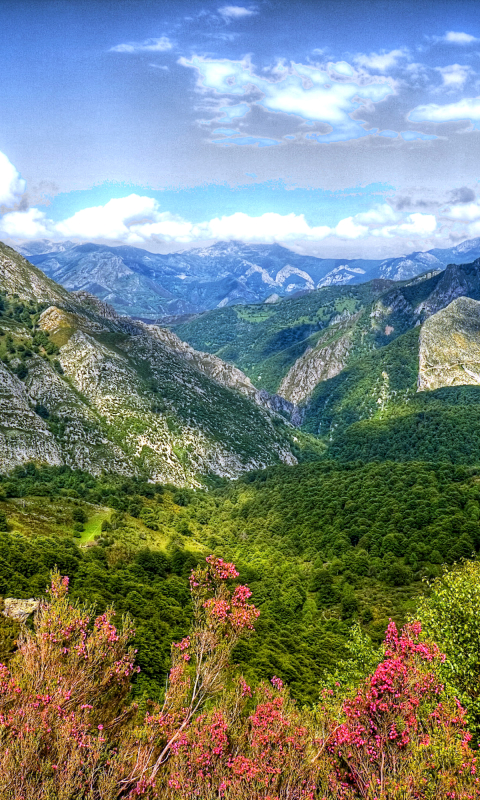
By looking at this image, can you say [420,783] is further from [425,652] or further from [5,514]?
[5,514]

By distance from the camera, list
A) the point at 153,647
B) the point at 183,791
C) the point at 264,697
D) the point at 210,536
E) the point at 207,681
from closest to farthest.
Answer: the point at 183,791
the point at 207,681
the point at 264,697
the point at 153,647
the point at 210,536

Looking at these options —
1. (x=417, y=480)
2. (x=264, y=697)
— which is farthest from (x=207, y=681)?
(x=417, y=480)

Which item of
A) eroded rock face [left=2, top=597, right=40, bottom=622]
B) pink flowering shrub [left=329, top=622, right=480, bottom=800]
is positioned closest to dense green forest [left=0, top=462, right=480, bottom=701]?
eroded rock face [left=2, top=597, right=40, bottom=622]

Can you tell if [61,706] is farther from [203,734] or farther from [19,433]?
Result: [19,433]

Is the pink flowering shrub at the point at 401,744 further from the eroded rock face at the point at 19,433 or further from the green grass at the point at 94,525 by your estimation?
the eroded rock face at the point at 19,433

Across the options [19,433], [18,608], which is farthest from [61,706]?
[19,433]

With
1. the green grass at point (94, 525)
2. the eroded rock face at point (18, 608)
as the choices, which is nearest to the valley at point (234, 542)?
the green grass at point (94, 525)
